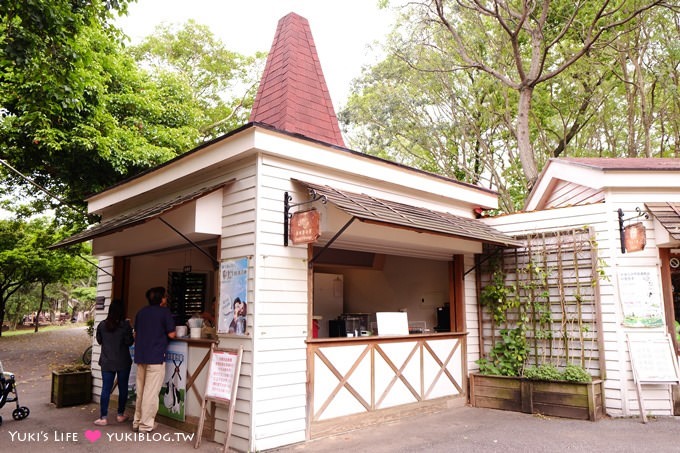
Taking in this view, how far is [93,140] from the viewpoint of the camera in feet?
36.0

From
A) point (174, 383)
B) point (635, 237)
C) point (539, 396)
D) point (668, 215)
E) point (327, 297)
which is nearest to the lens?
point (174, 383)

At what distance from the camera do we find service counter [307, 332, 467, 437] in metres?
5.84

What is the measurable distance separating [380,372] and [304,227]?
247cm

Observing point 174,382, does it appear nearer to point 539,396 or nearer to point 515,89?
point 539,396

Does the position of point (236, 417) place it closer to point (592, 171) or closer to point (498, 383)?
point (498, 383)

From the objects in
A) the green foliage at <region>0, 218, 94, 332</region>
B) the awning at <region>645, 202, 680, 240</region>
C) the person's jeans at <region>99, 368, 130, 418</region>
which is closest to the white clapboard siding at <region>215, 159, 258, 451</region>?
the person's jeans at <region>99, 368, 130, 418</region>

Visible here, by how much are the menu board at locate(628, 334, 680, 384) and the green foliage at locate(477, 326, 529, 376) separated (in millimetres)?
1440

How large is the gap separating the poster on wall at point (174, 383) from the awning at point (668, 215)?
21.0 ft

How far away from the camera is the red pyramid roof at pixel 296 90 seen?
7.53m

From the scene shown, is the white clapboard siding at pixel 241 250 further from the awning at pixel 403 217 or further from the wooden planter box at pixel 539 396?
the wooden planter box at pixel 539 396

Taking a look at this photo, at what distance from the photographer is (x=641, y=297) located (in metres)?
6.70

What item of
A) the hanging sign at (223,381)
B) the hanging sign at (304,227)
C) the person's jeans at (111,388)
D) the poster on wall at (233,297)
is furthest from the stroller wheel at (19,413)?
the hanging sign at (304,227)

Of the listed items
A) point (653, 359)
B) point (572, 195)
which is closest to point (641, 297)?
point (653, 359)

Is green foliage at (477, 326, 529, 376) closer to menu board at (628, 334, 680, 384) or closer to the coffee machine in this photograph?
the coffee machine
